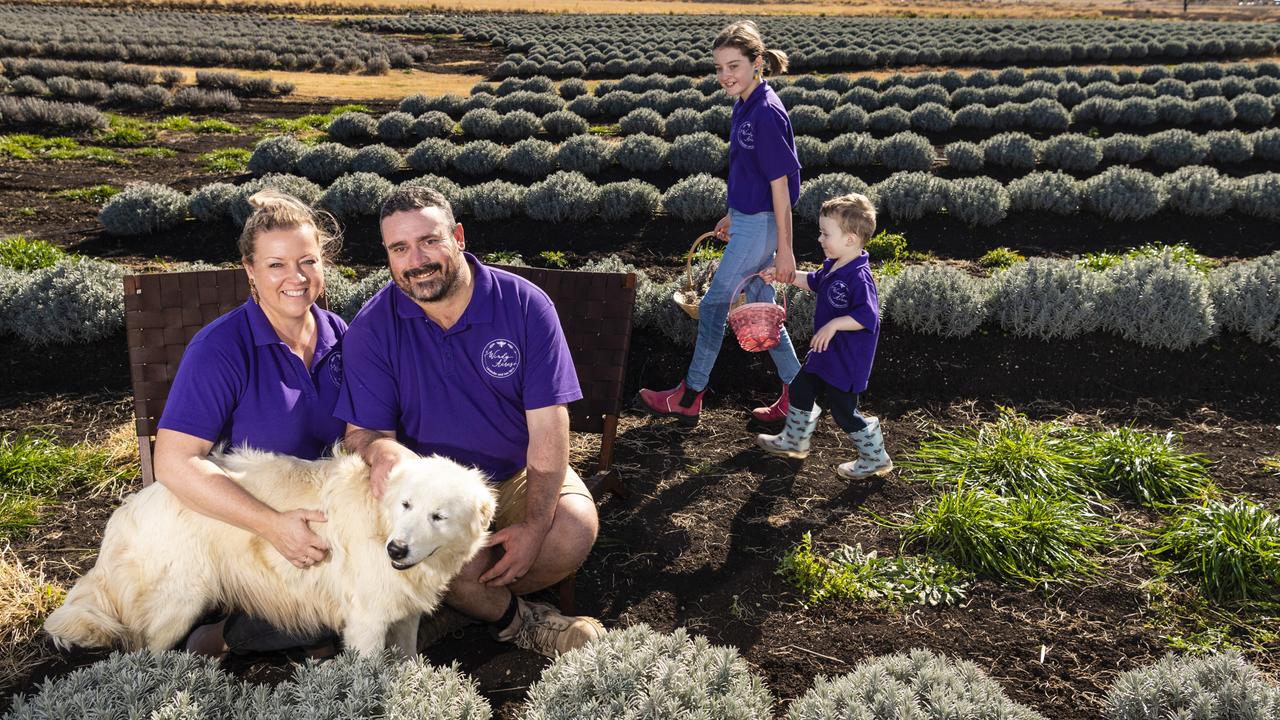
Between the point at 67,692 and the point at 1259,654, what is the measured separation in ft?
16.0

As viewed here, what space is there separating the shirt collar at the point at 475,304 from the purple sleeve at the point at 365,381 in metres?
0.18

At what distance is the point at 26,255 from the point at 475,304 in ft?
25.3

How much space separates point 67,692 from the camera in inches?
101

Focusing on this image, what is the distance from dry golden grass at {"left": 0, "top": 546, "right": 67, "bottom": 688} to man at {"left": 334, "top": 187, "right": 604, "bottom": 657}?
5.84 feet

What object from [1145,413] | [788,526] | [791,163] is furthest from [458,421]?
[1145,413]

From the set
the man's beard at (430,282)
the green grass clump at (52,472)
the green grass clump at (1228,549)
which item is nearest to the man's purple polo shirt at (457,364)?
the man's beard at (430,282)

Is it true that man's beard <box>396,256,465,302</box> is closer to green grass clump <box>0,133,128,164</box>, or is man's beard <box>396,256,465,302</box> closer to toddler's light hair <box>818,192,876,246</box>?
toddler's light hair <box>818,192,876,246</box>

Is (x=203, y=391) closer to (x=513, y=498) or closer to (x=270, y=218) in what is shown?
(x=270, y=218)

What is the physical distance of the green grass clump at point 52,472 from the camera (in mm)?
4660

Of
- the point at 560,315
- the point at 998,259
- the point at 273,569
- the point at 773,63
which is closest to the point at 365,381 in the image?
the point at 273,569

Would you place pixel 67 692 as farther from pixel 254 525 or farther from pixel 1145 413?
pixel 1145 413

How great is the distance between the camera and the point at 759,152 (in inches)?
196

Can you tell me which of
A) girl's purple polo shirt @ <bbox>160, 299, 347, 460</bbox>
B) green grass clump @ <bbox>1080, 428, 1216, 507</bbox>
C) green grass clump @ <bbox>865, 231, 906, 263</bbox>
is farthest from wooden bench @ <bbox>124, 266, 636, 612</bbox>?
green grass clump @ <bbox>865, 231, 906, 263</bbox>

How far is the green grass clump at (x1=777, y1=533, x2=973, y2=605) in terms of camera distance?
4.01m
